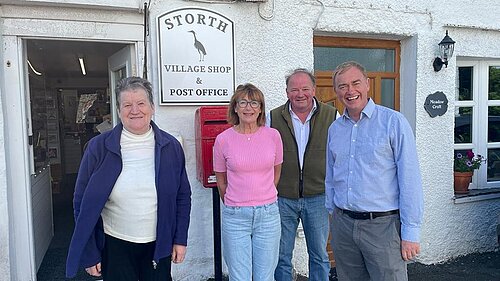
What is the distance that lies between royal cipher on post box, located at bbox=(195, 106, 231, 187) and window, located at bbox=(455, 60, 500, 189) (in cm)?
315

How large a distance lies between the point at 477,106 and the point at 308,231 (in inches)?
122

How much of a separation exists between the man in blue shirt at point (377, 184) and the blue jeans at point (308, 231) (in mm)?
533

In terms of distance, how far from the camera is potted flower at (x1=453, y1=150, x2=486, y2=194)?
4734mm

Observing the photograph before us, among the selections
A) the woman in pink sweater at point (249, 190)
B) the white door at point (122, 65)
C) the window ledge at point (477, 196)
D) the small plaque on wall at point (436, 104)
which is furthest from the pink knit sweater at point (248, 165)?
Answer: the window ledge at point (477, 196)

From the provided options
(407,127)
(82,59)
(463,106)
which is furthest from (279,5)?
(82,59)

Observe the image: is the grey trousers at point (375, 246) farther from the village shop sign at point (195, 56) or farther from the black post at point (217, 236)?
the village shop sign at point (195, 56)

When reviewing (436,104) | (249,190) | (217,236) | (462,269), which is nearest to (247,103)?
(249,190)

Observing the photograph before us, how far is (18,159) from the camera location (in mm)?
3211

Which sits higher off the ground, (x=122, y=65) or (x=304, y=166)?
(x=122, y=65)

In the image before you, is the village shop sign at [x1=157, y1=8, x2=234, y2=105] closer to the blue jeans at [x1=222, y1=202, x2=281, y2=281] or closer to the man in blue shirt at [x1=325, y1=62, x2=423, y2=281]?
the blue jeans at [x1=222, y1=202, x2=281, y2=281]

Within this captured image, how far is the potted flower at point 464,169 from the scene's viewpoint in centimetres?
473

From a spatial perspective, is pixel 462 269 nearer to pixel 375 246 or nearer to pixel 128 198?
pixel 375 246

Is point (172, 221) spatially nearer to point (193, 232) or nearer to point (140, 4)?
point (193, 232)

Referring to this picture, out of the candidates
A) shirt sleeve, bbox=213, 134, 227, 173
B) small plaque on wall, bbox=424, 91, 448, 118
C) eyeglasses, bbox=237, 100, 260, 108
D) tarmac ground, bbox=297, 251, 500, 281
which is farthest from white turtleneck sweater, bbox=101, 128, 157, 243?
small plaque on wall, bbox=424, 91, 448, 118
